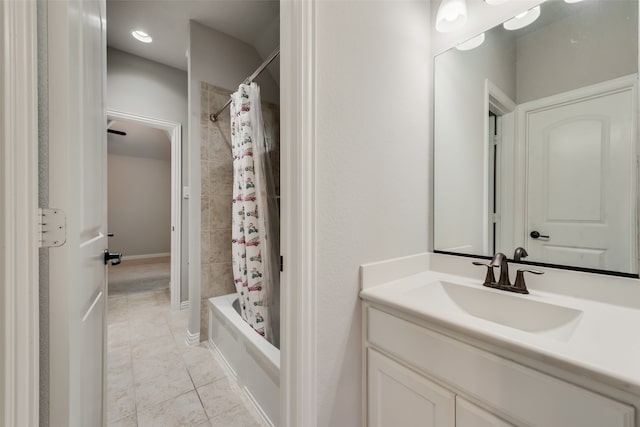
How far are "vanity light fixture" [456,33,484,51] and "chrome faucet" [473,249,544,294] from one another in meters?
1.01

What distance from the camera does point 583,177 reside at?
0.95 meters

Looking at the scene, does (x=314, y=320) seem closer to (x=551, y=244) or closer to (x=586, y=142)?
(x=551, y=244)

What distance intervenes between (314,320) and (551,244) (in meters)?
0.99

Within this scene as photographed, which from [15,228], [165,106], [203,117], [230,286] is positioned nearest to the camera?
[15,228]

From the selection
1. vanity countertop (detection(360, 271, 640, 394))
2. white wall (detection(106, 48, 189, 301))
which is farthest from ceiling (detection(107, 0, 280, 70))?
vanity countertop (detection(360, 271, 640, 394))

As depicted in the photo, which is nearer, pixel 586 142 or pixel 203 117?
pixel 586 142

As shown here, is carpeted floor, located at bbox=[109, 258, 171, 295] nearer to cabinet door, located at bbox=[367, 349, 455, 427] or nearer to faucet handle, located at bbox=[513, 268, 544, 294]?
cabinet door, located at bbox=[367, 349, 455, 427]

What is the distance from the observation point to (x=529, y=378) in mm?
623

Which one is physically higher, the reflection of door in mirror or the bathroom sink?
the reflection of door in mirror

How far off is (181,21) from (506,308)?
2861 mm

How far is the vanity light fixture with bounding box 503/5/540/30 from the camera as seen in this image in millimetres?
1052

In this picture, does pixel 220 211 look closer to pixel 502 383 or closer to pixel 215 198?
pixel 215 198

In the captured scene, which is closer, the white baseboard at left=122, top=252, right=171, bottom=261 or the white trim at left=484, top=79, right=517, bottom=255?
the white trim at left=484, top=79, right=517, bottom=255

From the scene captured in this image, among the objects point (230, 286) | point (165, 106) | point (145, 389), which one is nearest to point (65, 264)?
point (145, 389)
